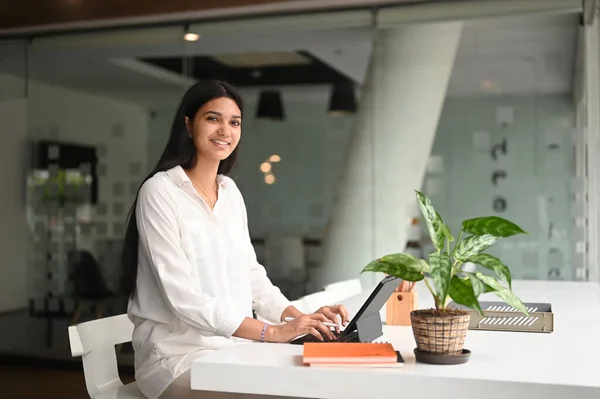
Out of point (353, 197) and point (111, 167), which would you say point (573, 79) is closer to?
point (353, 197)

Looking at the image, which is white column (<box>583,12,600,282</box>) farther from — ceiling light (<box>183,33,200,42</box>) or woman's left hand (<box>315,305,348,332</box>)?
woman's left hand (<box>315,305,348,332</box>)

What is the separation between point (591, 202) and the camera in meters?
4.70

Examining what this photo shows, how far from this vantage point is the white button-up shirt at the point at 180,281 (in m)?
2.06

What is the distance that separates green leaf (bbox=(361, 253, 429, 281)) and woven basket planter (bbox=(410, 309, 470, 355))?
92 millimetres

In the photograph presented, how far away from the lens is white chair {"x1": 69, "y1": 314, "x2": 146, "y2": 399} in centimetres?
225

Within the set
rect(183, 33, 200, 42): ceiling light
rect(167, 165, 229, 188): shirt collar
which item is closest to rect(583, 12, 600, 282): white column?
rect(183, 33, 200, 42): ceiling light

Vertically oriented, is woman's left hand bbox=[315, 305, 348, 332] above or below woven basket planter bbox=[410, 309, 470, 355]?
below

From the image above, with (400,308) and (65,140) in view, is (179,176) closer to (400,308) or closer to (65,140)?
(400,308)

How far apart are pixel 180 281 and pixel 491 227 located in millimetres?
890

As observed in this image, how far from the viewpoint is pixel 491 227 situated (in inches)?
63.3

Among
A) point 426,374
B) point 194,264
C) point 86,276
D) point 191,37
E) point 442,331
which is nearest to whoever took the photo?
point 426,374

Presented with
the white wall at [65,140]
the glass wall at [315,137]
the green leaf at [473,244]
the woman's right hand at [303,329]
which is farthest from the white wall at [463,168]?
the green leaf at [473,244]

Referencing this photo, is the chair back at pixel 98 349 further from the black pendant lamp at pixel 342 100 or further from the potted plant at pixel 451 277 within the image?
the black pendant lamp at pixel 342 100

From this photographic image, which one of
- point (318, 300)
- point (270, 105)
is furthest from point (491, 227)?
point (270, 105)
